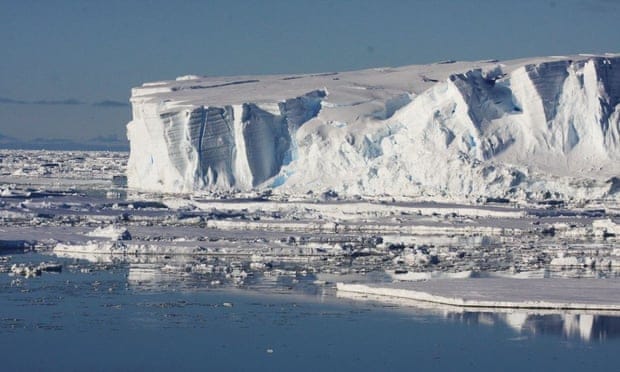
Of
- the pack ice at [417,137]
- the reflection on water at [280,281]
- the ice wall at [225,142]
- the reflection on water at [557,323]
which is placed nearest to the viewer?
the reflection on water at [557,323]

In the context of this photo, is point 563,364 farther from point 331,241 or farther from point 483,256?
point 331,241

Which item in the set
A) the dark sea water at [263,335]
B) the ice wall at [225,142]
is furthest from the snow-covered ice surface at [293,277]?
the ice wall at [225,142]

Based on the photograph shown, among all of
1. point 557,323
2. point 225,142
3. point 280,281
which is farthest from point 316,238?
point 225,142

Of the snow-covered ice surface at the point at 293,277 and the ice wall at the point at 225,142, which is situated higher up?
the ice wall at the point at 225,142

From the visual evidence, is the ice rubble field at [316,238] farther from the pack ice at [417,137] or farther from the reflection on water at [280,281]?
the pack ice at [417,137]

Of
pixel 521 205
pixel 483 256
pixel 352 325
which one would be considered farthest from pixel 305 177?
pixel 352 325

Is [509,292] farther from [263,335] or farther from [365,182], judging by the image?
[365,182]
